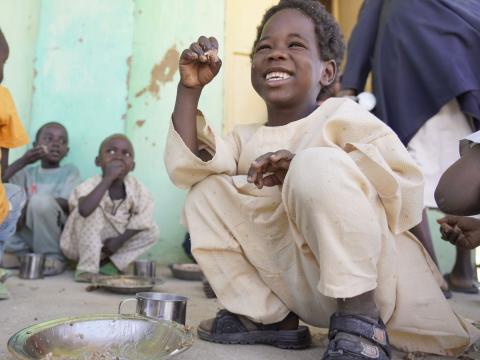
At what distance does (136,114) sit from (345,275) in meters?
2.82

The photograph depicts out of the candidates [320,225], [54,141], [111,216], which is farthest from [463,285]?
[54,141]

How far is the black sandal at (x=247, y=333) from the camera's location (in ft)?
4.21

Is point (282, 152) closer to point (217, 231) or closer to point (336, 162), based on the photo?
point (336, 162)

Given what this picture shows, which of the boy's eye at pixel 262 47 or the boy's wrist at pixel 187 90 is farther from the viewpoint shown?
the boy's eye at pixel 262 47

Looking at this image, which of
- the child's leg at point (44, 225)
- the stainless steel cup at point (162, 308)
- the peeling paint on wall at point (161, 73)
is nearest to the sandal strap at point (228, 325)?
the stainless steel cup at point (162, 308)

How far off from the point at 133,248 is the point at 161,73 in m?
1.33

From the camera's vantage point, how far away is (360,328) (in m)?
1.03

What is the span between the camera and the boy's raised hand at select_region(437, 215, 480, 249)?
1.37 meters

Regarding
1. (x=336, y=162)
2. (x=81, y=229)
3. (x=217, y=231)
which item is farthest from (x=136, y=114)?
(x=336, y=162)

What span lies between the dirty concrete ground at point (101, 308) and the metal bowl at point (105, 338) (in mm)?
85

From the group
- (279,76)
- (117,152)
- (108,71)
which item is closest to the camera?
(279,76)

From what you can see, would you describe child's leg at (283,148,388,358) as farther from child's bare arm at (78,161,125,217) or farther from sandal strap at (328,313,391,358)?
child's bare arm at (78,161,125,217)

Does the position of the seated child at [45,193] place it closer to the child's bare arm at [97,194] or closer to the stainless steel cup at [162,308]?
the child's bare arm at [97,194]

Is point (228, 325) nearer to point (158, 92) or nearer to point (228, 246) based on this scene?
point (228, 246)
